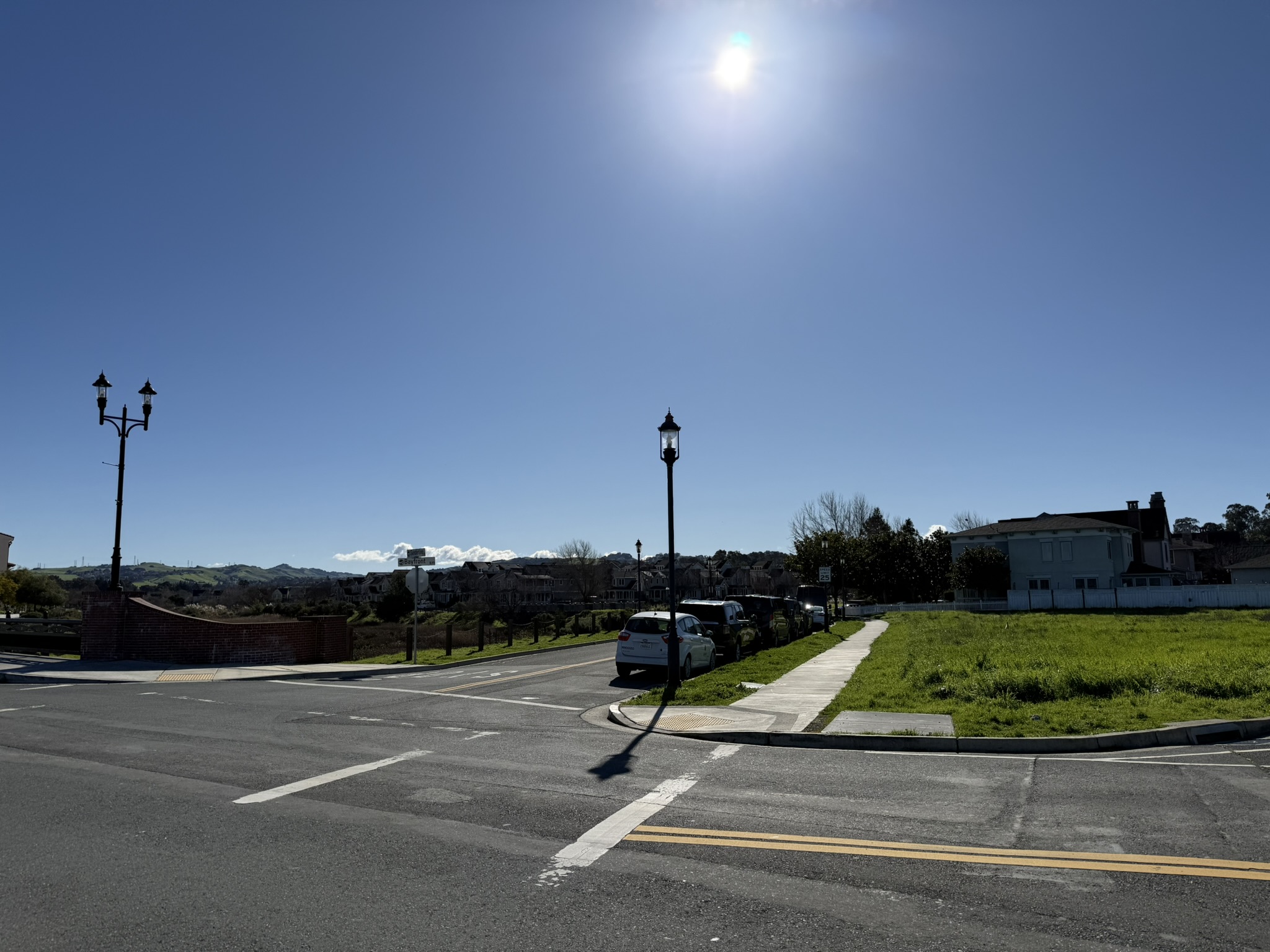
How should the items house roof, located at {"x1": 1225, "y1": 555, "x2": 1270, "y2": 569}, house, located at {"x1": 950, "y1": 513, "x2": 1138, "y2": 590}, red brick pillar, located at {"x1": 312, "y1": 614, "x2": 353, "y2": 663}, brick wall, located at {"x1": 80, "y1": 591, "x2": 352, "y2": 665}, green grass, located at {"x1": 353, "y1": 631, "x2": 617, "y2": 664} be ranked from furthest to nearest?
1. house roof, located at {"x1": 1225, "y1": 555, "x2": 1270, "y2": 569}
2. house, located at {"x1": 950, "y1": 513, "x2": 1138, "y2": 590}
3. green grass, located at {"x1": 353, "y1": 631, "x2": 617, "y2": 664}
4. red brick pillar, located at {"x1": 312, "y1": 614, "x2": 353, "y2": 663}
5. brick wall, located at {"x1": 80, "y1": 591, "x2": 352, "y2": 665}

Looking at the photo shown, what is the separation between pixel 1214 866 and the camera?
5.62 m

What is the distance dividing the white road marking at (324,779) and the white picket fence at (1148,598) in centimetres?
4986

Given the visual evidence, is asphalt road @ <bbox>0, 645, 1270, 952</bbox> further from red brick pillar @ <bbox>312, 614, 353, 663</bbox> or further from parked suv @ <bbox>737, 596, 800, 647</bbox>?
parked suv @ <bbox>737, 596, 800, 647</bbox>

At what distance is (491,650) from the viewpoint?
3084 cm

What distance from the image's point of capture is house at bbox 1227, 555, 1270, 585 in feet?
227

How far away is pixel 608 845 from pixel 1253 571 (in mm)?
82505

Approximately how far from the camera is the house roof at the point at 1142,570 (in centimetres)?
6181

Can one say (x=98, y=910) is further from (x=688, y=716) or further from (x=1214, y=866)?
(x=688, y=716)

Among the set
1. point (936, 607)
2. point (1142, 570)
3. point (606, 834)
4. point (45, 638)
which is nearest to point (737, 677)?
point (606, 834)

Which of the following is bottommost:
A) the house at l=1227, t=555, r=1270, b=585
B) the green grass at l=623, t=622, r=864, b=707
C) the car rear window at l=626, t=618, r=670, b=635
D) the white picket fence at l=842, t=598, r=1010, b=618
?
the green grass at l=623, t=622, r=864, b=707

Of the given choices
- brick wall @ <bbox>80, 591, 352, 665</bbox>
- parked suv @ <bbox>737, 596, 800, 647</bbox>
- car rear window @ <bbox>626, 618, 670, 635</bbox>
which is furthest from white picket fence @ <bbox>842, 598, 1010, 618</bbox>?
brick wall @ <bbox>80, 591, 352, 665</bbox>

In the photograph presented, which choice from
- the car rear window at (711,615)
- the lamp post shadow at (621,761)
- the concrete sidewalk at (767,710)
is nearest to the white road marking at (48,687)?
the concrete sidewalk at (767,710)

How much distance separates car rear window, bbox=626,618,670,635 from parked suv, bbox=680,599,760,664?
312cm

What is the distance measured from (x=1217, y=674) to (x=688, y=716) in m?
8.79
